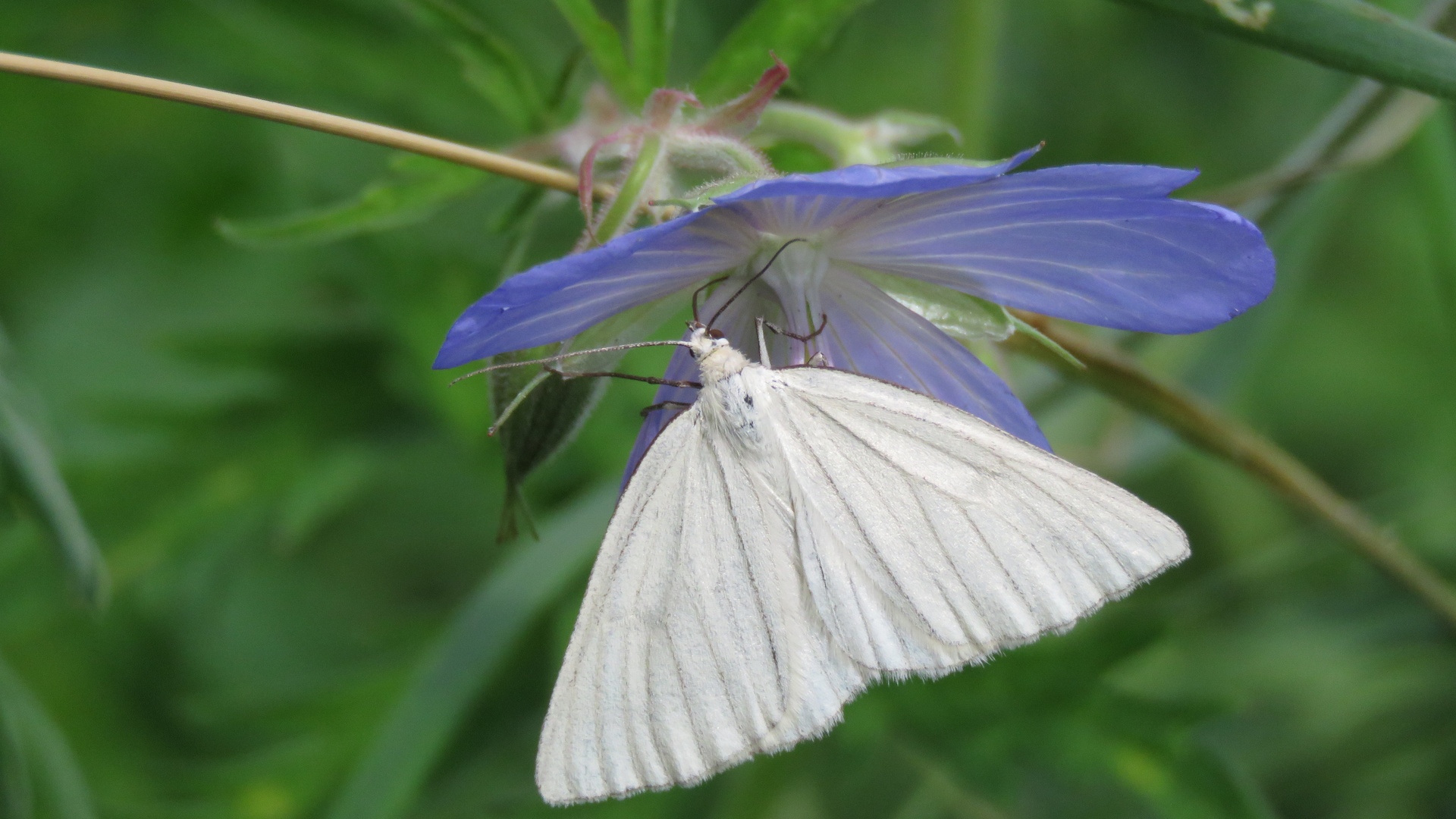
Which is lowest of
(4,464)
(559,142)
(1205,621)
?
(1205,621)

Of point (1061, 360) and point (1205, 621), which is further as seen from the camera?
point (1205, 621)

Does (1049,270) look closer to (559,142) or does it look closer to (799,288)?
(799,288)

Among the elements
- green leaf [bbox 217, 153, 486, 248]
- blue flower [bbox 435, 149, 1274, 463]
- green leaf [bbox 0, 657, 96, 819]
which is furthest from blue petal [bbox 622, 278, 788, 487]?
green leaf [bbox 0, 657, 96, 819]

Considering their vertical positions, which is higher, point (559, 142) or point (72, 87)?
point (72, 87)

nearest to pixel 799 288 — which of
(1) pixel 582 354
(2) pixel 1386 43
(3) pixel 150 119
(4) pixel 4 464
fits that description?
(1) pixel 582 354

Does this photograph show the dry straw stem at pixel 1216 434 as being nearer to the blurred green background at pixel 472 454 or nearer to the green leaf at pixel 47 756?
the blurred green background at pixel 472 454

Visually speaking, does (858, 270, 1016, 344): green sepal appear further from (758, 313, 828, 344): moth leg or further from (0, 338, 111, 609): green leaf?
(0, 338, 111, 609): green leaf

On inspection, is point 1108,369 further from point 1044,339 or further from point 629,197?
point 629,197

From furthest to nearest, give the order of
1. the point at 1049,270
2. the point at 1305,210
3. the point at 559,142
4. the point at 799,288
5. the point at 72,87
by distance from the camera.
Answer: the point at 72,87
the point at 1305,210
the point at 559,142
the point at 799,288
the point at 1049,270
